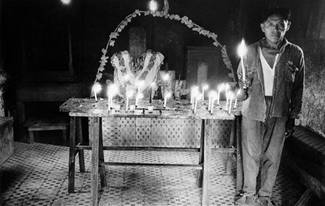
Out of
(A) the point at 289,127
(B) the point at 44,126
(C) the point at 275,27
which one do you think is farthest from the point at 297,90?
(B) the point at 44,126

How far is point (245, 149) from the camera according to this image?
5.60 meters

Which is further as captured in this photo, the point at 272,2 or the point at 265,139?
the point at 272,2

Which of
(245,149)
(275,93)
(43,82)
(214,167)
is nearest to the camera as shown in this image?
(275,93)

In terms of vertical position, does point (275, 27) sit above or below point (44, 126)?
above

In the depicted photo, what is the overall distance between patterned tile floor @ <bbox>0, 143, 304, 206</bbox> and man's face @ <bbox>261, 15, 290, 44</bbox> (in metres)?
3.01

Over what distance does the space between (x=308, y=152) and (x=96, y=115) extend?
399 centimetres

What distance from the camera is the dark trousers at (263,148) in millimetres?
5375

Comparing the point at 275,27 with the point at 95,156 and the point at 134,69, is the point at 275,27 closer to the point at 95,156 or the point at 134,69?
the point at 95,156

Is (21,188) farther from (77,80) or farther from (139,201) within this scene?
(77,80)

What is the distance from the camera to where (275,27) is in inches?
194

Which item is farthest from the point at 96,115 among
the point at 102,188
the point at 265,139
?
the point at 265,139

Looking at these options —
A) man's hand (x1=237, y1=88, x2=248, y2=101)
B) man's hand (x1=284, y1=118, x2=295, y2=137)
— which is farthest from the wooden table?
man's hand (x1=284, y1=118, x2=295, y2=137)

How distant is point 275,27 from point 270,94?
1.05 meters

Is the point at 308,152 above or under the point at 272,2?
under
